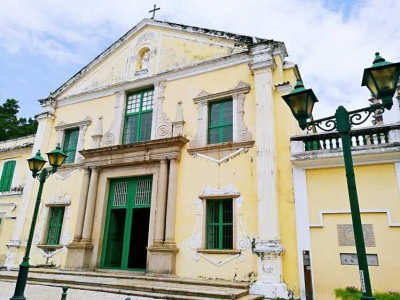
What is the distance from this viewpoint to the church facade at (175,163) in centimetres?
850

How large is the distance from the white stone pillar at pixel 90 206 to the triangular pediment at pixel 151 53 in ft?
12.5

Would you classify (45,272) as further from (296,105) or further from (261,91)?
(296,105)

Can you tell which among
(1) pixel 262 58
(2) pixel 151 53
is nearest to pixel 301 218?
(1) pixel 262 58

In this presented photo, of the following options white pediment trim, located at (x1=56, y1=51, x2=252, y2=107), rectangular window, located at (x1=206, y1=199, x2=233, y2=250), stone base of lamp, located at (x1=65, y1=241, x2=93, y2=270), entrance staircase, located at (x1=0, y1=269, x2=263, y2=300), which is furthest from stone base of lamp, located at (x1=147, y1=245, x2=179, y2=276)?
white pediment trim, located at (x1=56, y1=51, x2=252, y2=107)

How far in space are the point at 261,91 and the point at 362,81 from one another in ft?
17.1

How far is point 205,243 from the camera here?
895cm

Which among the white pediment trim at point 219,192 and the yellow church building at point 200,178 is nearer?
the yellow church building at point 200,178

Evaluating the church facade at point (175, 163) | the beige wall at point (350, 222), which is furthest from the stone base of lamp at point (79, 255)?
the beige wall at point (350, 222)

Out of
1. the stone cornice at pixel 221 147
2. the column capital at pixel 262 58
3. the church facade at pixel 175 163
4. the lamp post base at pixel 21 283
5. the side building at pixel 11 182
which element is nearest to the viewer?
the lamp post base at pixel 21 283

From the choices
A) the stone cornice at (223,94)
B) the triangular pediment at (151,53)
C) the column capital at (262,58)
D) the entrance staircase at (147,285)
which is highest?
the triangular pediment at (151,53)

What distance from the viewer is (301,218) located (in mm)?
7949

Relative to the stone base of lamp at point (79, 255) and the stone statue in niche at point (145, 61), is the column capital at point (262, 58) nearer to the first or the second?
the stone statue in niche at point (145, 61)

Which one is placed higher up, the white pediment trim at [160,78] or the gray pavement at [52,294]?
the white pediment trim at [160,78]

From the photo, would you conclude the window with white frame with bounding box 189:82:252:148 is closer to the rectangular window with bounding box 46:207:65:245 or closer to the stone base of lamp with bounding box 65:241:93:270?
the stone base of lamp with bounding box 65:241:93:270
